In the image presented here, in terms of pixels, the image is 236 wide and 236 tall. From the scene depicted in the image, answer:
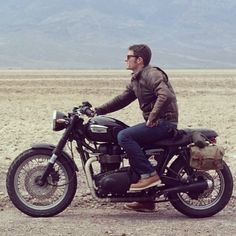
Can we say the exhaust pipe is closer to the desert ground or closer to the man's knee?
the desert ground

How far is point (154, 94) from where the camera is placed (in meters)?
7.32

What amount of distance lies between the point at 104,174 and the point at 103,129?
45 cm

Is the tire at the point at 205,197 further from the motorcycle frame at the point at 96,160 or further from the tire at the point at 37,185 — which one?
the tire at the point at 37,185

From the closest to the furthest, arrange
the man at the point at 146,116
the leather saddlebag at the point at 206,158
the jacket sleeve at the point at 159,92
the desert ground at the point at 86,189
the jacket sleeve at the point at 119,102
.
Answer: the desert ground at the point at 86,189 → the jacket sleeve at the point at 159,92 → the man at the point at 146,116 → the leather saddlebag at the point at 206,158 → the jacket sleeve at the point at 119,102

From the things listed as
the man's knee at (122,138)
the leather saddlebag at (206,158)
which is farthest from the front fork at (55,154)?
the leather saddlebag at (206,158)

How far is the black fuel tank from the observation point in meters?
7.43

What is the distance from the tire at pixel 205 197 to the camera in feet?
24.9

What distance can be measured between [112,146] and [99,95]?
23205 mm

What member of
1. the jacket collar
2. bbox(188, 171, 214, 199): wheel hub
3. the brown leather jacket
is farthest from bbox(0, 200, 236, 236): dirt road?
the jacket collar

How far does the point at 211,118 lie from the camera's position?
19750 millimetres
